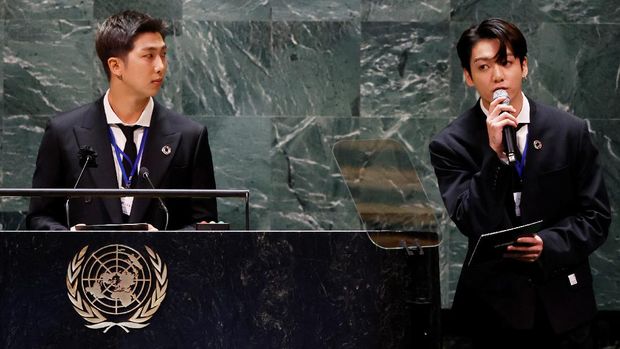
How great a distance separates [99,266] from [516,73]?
189 centimetres

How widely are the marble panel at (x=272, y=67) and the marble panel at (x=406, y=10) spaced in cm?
14

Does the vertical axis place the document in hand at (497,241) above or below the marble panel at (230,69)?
below

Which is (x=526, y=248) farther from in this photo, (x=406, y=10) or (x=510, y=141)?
(x=406, y=10)

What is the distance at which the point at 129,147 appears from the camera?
16.0 ft

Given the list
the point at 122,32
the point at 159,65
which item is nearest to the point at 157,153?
the point at 159,65

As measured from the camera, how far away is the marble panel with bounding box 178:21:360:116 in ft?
22.7

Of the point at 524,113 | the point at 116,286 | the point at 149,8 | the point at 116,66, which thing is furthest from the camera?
the point at 149,8

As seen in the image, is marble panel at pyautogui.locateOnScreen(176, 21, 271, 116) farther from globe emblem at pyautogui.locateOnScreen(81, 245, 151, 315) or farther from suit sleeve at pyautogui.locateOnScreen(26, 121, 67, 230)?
globe emblem at pyautogui.locateOnScreen(81, 245, 151, 315)

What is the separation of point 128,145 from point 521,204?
1.73m

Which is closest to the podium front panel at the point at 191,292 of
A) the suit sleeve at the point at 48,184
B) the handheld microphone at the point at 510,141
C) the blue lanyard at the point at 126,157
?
the handheld microphone at the point at 510,141

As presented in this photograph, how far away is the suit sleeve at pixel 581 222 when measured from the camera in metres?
4.21

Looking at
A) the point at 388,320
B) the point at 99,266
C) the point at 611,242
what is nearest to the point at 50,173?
the point at 99,266

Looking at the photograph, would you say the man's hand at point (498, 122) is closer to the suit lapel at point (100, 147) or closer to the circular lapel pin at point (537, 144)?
the circular lapel pin at point (537, 144)

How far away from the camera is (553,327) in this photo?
4.19 metres
